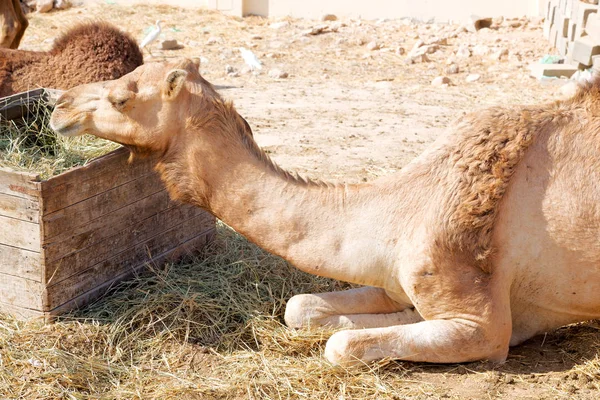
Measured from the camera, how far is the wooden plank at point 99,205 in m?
4.43

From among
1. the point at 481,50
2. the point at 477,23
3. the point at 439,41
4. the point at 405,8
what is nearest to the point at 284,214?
the point at 481,50

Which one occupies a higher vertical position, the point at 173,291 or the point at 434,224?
the point at 434,224

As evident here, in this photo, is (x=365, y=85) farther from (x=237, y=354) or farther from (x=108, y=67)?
(x=237, y=354)

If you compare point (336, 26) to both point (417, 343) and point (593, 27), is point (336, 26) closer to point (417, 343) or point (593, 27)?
point (593, 27)

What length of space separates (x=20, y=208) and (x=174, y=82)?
1.08 metres

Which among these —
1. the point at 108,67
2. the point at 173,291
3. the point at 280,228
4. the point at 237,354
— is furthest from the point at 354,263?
the point at 108,67

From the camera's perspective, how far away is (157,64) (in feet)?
14.3

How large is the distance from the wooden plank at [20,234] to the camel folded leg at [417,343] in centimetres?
164

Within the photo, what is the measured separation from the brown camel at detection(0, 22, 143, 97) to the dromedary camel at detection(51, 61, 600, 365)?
2.13 metres

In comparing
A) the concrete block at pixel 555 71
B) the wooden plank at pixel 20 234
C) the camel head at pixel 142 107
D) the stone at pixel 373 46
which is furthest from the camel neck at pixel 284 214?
the stone at pixel 373 46

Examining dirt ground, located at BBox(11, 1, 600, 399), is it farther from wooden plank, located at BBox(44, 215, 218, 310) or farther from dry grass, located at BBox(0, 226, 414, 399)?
wooden plank, located at BBox(44, 215, 218, 310)

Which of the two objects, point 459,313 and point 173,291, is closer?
point 459,313

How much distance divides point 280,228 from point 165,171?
652mm

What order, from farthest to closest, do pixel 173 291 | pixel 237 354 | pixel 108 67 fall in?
pixel 108 67
pixel 173 291
pixel 237 354
